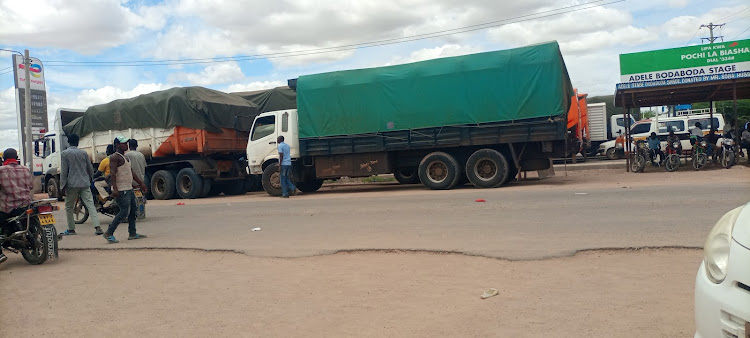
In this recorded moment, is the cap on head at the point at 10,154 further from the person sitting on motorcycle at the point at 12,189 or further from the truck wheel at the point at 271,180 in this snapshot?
the truck wheel at the point at 271,180

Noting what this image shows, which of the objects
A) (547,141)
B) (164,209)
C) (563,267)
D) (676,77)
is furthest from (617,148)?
(563,267)

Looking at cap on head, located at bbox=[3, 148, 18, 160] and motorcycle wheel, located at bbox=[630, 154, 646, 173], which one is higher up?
cap on head, located at bbox=[3, 148, 18, 160]

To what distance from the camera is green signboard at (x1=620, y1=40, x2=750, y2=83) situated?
16.2 metres

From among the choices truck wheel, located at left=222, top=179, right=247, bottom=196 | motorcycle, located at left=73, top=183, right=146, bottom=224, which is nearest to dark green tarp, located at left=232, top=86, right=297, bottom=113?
truck wheel, located at left=222, top=179, right=247, bottom=196

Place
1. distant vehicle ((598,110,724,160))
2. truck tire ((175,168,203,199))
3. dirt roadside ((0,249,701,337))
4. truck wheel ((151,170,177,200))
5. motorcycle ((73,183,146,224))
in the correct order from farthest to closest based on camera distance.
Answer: distant vehicle ((598,110,724,160)) < truck wheel ((151,170,177,200)) < truck tire ((175,168,203,199)) < motorcycle ((73,183,146,224)) < dirt roadside ((0,249,701,337))

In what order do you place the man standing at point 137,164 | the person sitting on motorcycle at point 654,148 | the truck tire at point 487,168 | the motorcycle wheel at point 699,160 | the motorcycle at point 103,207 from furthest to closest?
the person sitting on motorcycle at point 654,148
the motorcycle wheel at point 699,160
the truck tire at point 487,168
the motorcycle at point 103,207
the man standing at point 137,164

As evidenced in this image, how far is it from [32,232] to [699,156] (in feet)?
56.2

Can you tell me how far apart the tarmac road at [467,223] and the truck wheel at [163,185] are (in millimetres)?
4960

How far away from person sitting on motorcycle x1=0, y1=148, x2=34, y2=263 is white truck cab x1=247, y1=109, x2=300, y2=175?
9.10 meters

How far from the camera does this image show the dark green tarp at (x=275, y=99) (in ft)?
62.5

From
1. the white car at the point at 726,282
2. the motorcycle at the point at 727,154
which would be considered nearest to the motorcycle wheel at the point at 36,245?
the white car at the point at 726,282

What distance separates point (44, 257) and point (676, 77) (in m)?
16.3

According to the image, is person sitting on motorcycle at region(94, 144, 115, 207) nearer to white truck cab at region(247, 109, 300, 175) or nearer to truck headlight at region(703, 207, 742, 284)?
white truck cab at region(247, 109, 300, 175)

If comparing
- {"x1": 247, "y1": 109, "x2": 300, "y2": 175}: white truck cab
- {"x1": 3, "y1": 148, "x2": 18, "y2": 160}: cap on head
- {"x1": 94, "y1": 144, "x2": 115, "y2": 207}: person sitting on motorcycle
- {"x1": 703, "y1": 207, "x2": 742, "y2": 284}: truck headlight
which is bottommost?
{"x1": 703, "y1": 207, "x2": 742, "y2": 284}: truck headlight
